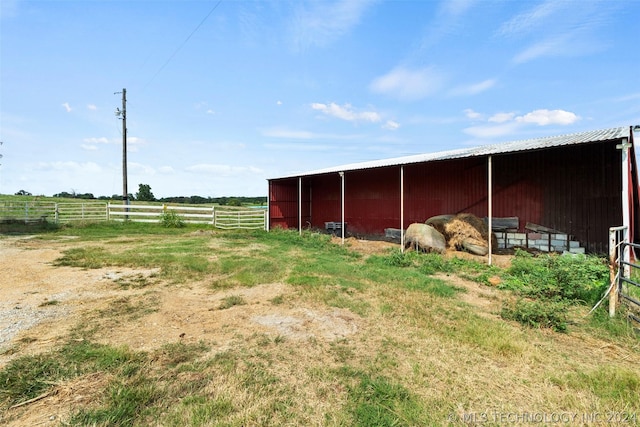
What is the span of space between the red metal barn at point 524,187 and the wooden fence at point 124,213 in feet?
15.3

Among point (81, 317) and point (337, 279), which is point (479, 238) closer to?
point (337, 279)

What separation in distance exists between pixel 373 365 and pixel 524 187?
31.4ft

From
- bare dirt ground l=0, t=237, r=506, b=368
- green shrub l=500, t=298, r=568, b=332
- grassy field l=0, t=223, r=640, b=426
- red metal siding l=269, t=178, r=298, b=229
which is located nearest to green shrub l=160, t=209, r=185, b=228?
red metal siding l=269, t=178, r=298, b=229

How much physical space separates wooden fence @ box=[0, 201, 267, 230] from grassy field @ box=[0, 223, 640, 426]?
12607 millimetres

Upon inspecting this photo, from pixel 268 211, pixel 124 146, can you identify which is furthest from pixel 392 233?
pixel 124 146

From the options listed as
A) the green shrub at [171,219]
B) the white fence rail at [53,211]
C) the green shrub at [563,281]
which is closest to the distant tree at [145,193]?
the white fence rail at [53,211]

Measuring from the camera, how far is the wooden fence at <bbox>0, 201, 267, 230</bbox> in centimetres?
1669

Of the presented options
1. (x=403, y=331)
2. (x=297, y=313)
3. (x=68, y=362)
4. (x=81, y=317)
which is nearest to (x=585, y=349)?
(x=403, y=331)

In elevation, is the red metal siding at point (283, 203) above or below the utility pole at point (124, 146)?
below

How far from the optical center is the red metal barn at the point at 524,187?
325 inches

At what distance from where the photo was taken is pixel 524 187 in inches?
389

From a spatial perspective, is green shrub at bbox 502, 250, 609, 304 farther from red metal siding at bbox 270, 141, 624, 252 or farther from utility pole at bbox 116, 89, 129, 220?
utility pole at bbox 116, 89, 129, 220

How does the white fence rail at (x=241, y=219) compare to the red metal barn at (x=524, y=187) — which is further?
the white fence rail at (x=241, y=219)

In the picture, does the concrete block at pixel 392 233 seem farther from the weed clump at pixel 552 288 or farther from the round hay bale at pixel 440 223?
the weed clump at pixel 552 288
